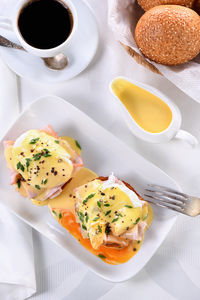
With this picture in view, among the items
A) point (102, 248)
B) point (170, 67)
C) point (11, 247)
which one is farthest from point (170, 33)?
point (11, 247)

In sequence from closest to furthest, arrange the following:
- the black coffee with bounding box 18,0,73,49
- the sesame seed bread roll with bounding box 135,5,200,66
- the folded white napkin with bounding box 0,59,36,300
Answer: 1. the sesame seed bread roll with bounding box 135,5,200,66
2. the black coffee with bounding box 18,0,73,49
3. the folded white napkin with bounding box 0,59,36,300

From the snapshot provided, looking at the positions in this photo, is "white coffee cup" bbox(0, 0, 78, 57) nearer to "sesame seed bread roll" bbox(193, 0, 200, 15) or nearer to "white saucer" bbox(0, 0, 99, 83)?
"white saucer" bbox(0, 0, 99, 83)

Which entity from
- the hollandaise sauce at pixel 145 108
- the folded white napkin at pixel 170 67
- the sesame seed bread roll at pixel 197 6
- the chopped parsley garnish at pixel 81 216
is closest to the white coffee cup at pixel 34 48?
the folded white napkin at pixel 170 67

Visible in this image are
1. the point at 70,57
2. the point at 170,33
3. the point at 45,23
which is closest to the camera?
the point at 170,33

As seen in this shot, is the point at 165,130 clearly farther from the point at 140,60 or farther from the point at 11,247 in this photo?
the point at 11,247

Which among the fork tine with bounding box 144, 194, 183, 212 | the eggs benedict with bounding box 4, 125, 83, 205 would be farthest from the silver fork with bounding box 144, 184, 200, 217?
the eggs benedict with bounding box 4, 125, 83, 205

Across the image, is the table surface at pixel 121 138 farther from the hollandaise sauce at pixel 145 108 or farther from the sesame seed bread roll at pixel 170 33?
the sesame seed bread roll at pixel 170 33
